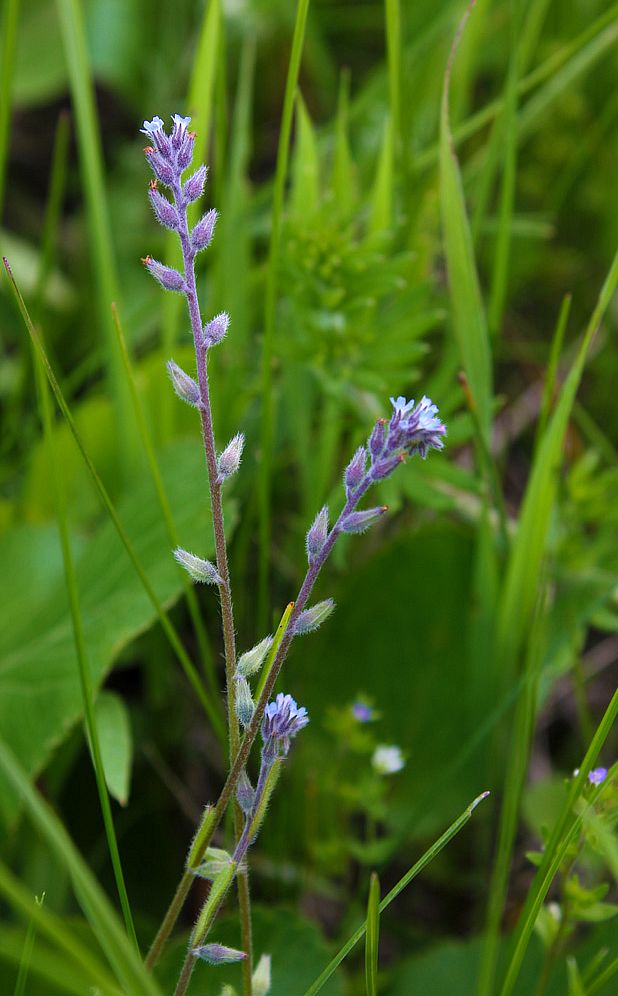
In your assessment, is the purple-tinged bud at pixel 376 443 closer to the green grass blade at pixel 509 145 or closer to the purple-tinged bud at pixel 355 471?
the purple-tinged bud at pixel 355 471

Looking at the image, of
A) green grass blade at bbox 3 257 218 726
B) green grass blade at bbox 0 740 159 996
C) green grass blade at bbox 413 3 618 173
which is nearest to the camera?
green grass blade at bbox 0 740 159 996

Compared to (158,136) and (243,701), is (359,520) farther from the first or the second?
(158,136)

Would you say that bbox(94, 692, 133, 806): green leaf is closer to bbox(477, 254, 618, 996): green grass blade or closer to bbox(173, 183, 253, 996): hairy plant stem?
bbox(173, 183, 253, 996): hairy plant stem

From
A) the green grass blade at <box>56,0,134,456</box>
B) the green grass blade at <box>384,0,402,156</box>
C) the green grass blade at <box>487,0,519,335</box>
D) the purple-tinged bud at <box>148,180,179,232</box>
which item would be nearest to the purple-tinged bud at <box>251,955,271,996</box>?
the purple-tinged bud at <box>148,180,179,232</box>

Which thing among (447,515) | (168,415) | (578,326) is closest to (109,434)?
(168,415)

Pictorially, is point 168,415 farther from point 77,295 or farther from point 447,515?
point 77,295

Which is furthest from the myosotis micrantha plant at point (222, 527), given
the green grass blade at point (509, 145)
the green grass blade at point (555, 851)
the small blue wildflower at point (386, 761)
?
the green grass blade at point (509, 145)
